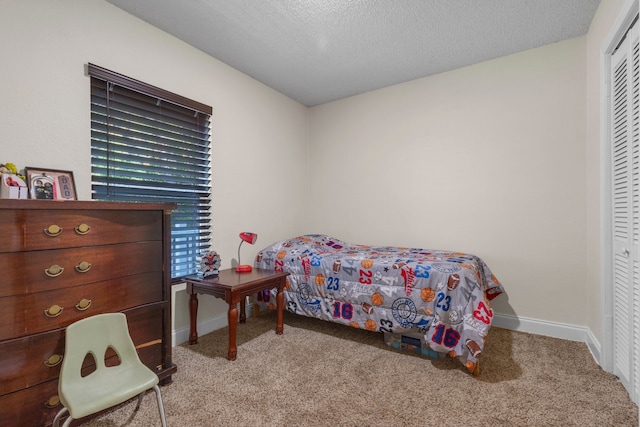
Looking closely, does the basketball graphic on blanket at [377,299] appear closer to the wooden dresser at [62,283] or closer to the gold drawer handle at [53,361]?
the wooden dresser at [62,283]

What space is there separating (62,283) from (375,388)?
5.85 feet

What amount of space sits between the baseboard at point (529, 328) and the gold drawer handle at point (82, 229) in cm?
130

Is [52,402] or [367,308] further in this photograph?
[367,308]

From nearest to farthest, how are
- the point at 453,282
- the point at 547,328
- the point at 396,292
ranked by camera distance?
the point at 453,282 → the point at 396,292 → the point at 547,328

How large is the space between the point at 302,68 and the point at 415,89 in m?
1.25

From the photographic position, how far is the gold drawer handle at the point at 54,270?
145cm

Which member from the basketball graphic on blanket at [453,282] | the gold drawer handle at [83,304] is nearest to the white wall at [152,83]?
the gold drawer handle at [83,304]

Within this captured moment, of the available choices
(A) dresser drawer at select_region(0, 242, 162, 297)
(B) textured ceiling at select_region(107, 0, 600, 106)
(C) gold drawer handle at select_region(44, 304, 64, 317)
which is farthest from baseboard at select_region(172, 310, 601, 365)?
(B) textured ceiling at select_region(107, 0, 600, 106)

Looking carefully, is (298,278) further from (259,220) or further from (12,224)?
(12,224)

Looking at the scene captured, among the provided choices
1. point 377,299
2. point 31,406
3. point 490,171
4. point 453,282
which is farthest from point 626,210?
point 31,406

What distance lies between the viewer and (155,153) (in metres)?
2.47

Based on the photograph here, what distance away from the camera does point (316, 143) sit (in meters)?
4.15

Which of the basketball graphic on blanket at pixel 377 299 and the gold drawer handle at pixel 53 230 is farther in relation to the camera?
the basketball graphic on blanket at pixel 377 299

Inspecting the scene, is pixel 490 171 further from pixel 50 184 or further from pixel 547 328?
pixel 50 184
